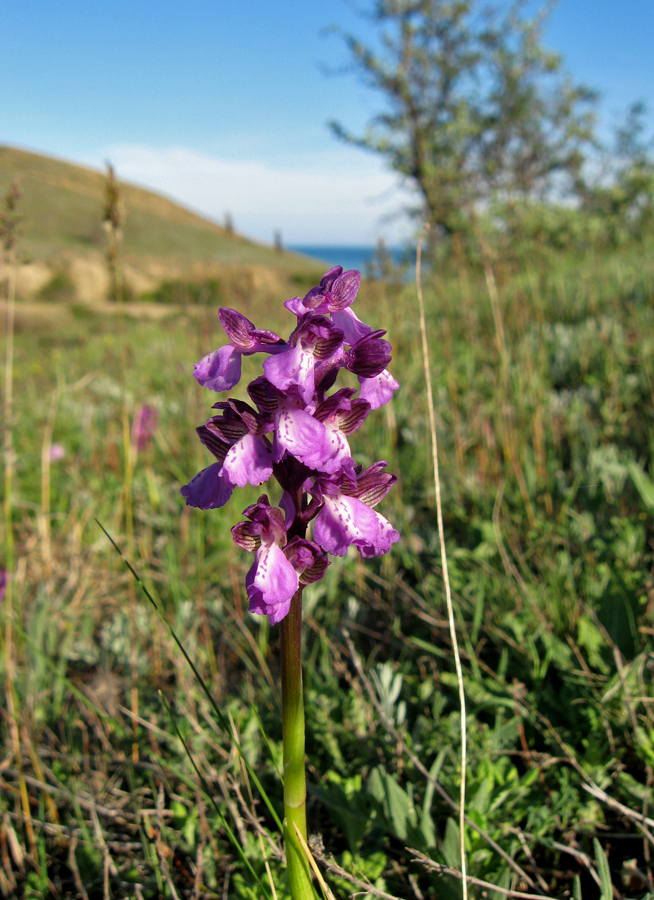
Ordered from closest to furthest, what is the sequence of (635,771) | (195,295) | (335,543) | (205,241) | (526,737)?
(335,543) → (635,771) → (526,737) → (195,295) → (205,241)

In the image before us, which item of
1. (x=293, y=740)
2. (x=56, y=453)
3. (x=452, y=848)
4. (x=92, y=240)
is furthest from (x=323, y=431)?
(x=92, y=240)

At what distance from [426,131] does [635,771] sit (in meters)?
19.2

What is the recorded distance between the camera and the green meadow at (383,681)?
4.87ft

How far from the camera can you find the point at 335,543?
102 centimetres

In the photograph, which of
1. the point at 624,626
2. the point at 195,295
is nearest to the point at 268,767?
the point at 624,626

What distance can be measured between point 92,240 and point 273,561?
25908 mm

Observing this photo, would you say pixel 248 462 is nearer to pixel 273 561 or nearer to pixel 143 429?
pixel 273 561

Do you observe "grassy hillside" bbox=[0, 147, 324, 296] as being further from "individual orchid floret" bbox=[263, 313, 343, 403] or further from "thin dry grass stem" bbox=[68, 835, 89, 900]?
"individual orchid floret" bbox=[263, 313, 343, 403]

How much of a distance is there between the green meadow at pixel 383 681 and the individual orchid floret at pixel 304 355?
21.9 inches

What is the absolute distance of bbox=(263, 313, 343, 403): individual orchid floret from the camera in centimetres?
99

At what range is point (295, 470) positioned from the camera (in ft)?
3.52

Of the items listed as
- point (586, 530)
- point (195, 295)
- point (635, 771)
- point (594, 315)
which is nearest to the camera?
point (635, 771)

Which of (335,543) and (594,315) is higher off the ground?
(594,315)

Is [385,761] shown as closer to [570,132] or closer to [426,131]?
[426,131]
